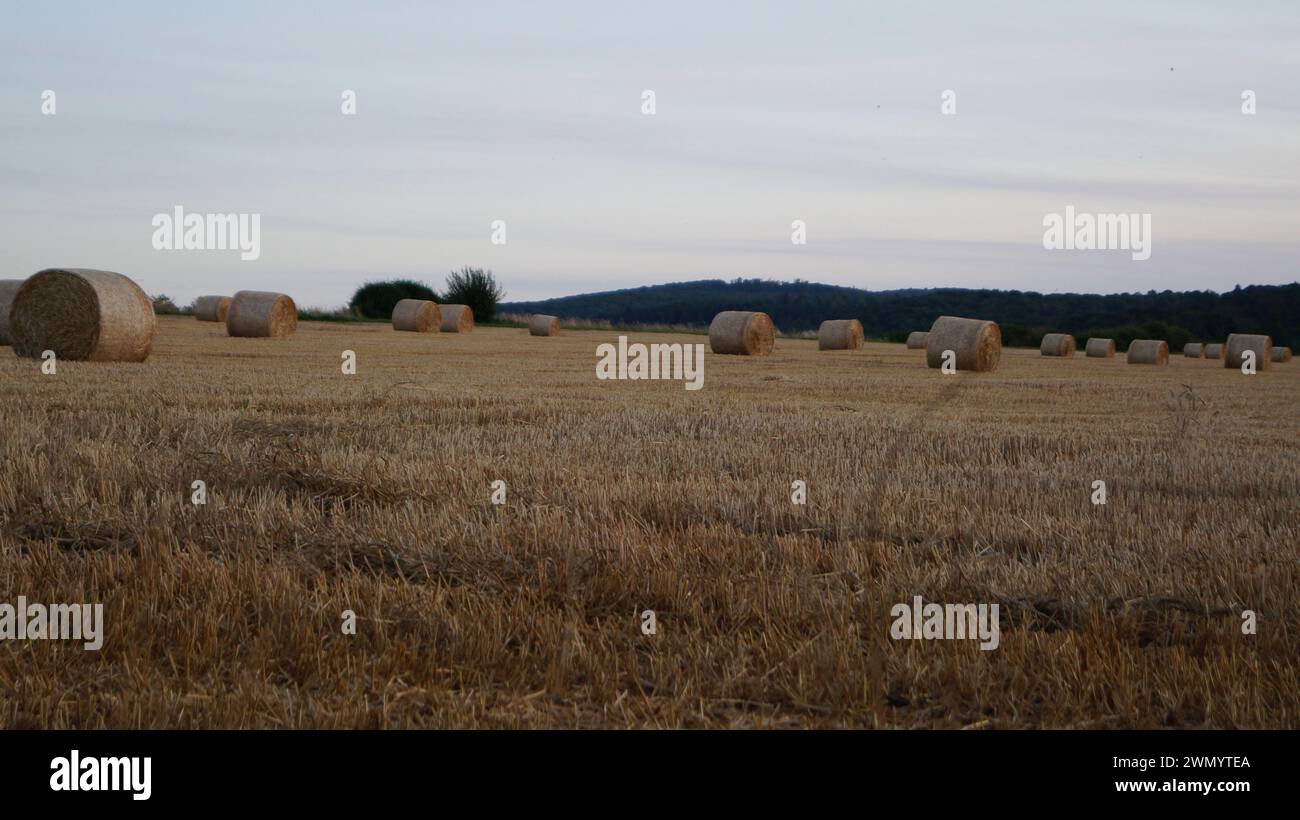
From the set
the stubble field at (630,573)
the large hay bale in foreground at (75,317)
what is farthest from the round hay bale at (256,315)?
the stubble field at (630,573)

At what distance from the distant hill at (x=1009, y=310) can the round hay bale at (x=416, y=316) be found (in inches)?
478

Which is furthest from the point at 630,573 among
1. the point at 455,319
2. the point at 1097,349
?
the point at 1097,349

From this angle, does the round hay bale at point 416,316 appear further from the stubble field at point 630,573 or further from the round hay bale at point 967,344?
the stubble field at point 630,573

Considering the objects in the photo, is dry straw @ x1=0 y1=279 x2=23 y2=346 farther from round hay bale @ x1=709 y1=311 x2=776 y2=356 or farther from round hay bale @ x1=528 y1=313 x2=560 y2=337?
round hay bale @ x1=528 y1=313 x2=560 y2=337

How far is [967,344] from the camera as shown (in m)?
23.2

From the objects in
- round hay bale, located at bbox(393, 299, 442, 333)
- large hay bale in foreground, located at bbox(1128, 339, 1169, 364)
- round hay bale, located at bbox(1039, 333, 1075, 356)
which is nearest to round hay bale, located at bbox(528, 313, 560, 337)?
round hay bale, located at bbox(393, 299, 442, 333)

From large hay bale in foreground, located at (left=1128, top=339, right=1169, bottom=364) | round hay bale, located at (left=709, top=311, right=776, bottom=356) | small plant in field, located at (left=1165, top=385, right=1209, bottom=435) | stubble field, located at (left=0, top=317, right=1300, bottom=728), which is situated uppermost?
round hay bale, located at (left=709, top=311, right=776, bottom=356)

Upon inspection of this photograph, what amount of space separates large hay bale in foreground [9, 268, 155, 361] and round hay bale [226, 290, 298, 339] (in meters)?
10.5

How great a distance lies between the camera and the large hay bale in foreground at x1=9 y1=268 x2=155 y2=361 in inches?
667

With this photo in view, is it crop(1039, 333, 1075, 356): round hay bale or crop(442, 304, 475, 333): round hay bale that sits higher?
crop(442, 304, 475, 333): round hay bale

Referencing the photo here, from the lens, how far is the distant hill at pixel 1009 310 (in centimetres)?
4759
